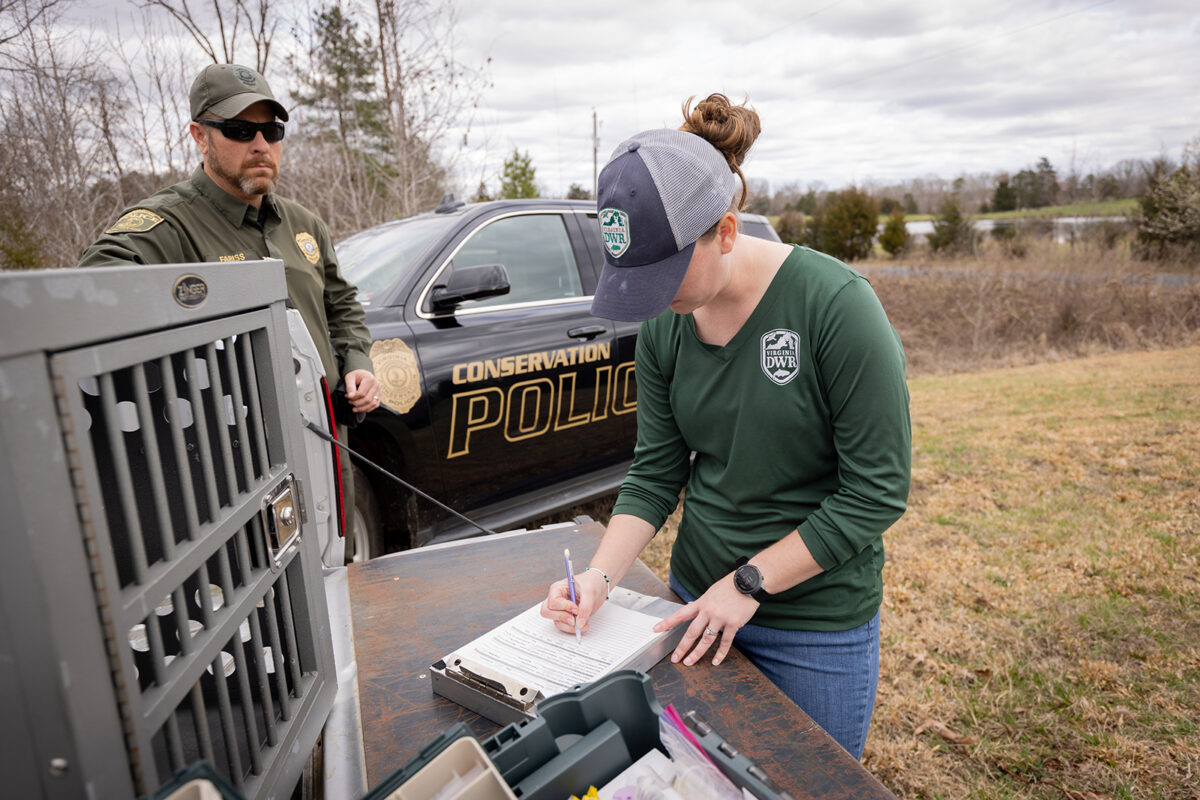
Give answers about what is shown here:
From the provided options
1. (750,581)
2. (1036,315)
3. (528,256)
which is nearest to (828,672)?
(750,581)

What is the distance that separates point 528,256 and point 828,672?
285cm

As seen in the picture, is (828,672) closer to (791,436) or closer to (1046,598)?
(791,436)

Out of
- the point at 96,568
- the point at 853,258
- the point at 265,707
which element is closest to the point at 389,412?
the point at 265,707

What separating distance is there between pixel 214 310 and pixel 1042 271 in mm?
16376

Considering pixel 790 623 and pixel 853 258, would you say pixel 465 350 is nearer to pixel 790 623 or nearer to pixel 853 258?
pixel 790 623

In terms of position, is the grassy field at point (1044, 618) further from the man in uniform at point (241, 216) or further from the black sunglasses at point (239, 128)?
the black sunglasses at point (239, 128)

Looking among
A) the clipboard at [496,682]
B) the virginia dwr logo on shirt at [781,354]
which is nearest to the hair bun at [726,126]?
the virginia dwr logo on shirt at [781,354]

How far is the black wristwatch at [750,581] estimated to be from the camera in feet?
4.15

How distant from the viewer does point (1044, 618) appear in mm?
3217

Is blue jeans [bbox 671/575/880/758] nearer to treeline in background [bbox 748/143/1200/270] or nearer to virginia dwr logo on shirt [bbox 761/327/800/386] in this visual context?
virginia dwr logo on shirt [bbox 761/327/800/386]

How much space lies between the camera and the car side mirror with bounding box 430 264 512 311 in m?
3.07

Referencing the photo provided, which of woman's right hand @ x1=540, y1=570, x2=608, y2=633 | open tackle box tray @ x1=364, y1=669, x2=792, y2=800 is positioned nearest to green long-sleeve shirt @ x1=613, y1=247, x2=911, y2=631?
woman's right hand @ x1=540, y1=570, x2=608, y2=633

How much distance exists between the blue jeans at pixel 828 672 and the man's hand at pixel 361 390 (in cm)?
157

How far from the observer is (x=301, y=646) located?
1.06 m
